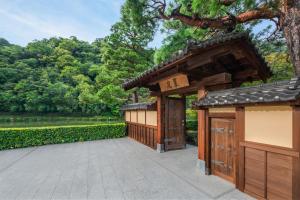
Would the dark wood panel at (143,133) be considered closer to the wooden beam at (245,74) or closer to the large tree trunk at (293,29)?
the wooden beam at (245,74)

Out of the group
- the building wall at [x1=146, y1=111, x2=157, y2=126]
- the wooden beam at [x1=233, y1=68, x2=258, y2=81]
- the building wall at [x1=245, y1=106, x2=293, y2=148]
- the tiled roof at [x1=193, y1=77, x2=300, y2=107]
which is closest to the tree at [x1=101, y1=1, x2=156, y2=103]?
the building wall at [x1=146, y1=111, x2=157, y2=126]

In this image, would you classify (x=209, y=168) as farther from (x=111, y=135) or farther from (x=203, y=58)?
(x=111, y=135)

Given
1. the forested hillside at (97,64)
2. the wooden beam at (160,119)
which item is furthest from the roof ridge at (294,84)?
the wooden beam at (160,119)

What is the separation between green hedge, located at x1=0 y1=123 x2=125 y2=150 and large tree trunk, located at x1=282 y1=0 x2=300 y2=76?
32.2 ft

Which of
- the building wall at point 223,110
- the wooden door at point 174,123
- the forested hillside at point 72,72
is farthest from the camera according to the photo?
the forested hillside at point 72,72

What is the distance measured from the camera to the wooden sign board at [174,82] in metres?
5.72

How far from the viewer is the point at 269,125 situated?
10.8ft

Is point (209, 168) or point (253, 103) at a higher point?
point (253, 103)

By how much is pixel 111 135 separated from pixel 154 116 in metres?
4.68

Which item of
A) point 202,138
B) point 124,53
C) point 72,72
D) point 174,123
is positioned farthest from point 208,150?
point 72,72

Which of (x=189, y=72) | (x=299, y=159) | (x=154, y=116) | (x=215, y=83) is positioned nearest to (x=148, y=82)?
(x=154, y=116)

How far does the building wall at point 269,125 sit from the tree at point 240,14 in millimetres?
2810

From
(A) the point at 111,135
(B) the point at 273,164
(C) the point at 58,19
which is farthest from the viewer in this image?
(C) the point at 58,19

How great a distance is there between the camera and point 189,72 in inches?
209
